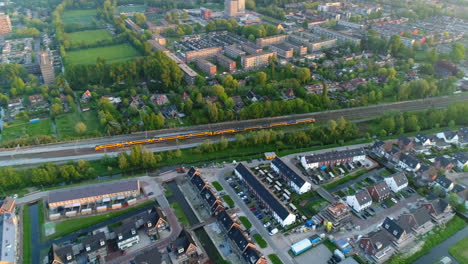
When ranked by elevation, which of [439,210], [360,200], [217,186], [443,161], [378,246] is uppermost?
[443,161]

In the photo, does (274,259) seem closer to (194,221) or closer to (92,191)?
(194,221)

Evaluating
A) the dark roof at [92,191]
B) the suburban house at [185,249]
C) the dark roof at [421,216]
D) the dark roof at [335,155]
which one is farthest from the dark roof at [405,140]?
the dark roof at [92,191]

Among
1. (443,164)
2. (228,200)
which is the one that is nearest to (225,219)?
(228,200)

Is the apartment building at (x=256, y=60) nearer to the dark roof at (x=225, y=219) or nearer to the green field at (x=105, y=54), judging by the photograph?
the green field at (x=105, y=54)

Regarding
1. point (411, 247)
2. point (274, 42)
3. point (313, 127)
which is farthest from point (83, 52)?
point (411, 247)

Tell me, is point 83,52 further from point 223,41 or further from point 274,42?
point 274,42
